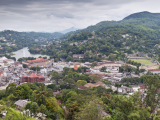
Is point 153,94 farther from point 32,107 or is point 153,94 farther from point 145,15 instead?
point 145,15

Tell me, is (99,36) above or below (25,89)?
above

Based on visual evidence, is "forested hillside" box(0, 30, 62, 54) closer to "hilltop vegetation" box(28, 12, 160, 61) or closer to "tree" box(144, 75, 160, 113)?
"hilltop vegetation" box(28, 12, 160, 61)

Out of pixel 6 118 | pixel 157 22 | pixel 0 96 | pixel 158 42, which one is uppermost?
pixel 157 22

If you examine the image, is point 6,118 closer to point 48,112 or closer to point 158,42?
point 48,112

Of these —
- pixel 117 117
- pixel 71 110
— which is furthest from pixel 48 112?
pixel 117 117

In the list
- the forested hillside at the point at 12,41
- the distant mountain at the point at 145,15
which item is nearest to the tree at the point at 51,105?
the forested hillside at the point at 12,41

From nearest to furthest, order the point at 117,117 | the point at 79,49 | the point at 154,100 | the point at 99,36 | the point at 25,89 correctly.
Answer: the point at 117,117
the point at 154,100
the point at 25,89
the point at 79,49
the point at 99,36

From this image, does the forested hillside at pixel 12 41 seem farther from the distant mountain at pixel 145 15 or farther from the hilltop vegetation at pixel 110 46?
the distant mountain at pixel 145 15

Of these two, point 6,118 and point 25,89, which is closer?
point 6,118

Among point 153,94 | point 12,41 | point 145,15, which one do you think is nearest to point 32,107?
point 153,94

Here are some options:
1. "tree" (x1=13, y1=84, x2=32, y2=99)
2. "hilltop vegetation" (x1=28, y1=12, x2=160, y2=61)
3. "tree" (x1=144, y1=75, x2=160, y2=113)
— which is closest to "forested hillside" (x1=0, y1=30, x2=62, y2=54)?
"hilltop vegetation" (x1=28, y1=12, x2=160, y2=61)

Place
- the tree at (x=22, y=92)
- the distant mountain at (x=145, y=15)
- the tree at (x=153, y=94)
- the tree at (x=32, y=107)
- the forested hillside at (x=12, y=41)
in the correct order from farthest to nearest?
the distant mountain at (x=145, y=15) < the forested hillside at (x=12, y=41) < the tree at (x=22, y=92) < the tree at (x=153, y=94) < the tree at (x=32, y=107)
